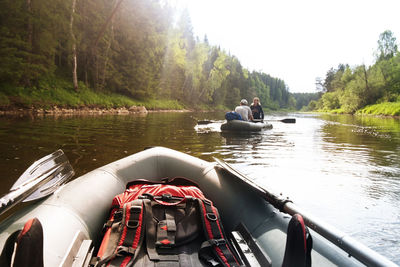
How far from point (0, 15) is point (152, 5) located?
18839mm

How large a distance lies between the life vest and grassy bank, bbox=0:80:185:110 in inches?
539

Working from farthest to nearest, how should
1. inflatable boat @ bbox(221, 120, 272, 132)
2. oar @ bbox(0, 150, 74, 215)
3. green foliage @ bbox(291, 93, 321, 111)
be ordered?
green foliage @ bbox(291, 93, 321, 111) → inflatable boat @ bbox(221, 120, 272, 132) → oar @ bbox(0, 150, 74, 215)

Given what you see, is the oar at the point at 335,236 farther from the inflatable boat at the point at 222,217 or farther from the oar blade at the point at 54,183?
the oar blade at the point at 54,183

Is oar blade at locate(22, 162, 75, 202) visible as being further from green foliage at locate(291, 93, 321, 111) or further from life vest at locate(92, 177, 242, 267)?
green foliage at locate(291, 93, 321, 111)

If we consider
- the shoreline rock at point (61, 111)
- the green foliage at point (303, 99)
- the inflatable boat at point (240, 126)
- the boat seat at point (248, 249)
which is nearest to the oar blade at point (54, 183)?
the boat seat at point (248, 249)

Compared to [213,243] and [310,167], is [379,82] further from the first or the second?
[213,243]

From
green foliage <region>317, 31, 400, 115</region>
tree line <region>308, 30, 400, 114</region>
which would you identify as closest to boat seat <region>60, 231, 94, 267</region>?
green foliage <region>317, 31, 400, 115</region>

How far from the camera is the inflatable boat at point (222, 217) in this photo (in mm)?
1274

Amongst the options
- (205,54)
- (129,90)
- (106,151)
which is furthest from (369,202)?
(205,54)

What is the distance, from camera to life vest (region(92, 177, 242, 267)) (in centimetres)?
151

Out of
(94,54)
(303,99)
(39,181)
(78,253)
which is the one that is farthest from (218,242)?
(303,99)

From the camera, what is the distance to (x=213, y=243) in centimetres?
160

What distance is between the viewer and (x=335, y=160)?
560 centimetres

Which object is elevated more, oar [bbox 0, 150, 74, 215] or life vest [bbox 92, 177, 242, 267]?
oar [bbox 0, 150, 74, 215]
